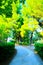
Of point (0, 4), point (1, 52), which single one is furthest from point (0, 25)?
point (0, 4)

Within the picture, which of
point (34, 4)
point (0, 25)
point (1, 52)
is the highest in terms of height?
point (34, 4)

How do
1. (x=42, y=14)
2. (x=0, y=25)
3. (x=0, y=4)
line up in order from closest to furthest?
(x=0, y=4) → (x=42, y=14) → (x=0, y=25)

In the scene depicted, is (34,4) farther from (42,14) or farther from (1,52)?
(1,52)

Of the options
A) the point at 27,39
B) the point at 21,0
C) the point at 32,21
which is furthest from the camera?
the point at 27,39

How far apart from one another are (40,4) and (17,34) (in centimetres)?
3741

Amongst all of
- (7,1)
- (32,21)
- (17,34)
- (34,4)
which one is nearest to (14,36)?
(17,34)

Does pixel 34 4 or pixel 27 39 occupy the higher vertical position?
pixel 34 4

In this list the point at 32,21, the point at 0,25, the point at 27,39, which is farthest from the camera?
the point at 27,39

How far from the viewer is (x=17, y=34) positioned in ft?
167

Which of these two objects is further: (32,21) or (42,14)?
(32,21)

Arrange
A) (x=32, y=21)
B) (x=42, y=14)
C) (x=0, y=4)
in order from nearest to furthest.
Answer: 1. (x=0, y=4)
2. (x=42, y=14)
3. (x=32, y=21)

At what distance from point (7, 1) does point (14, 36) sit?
4119 centimetres

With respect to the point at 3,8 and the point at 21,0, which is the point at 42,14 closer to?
the point at 3,8

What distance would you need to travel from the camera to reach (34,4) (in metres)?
14.9
